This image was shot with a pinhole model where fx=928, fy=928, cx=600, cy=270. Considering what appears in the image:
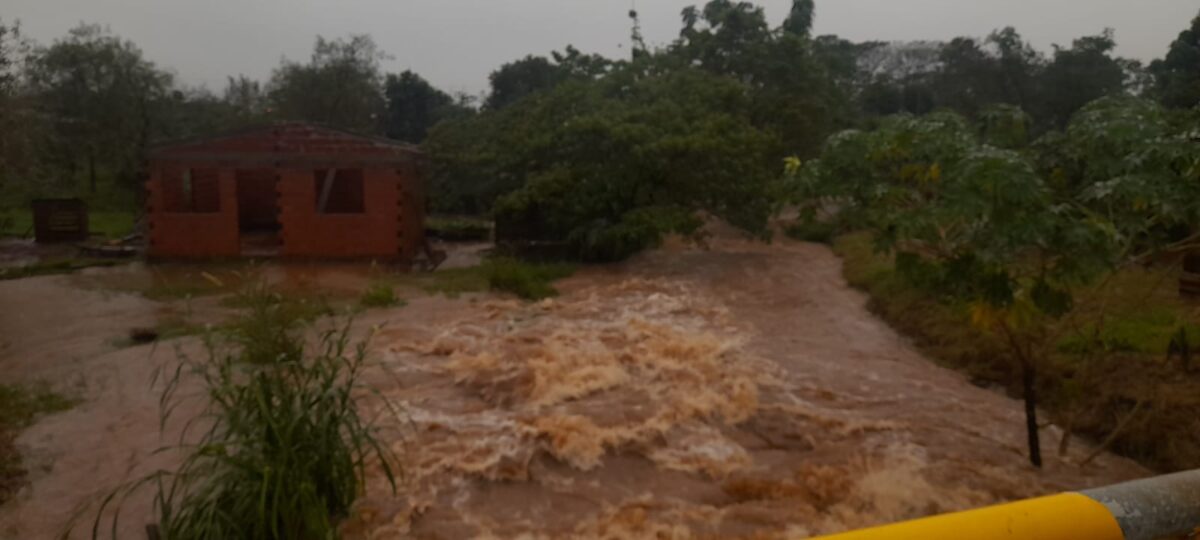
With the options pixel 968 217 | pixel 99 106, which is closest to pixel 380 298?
pixel 968 217

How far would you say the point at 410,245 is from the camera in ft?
56.7

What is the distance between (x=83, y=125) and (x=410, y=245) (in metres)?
13.2

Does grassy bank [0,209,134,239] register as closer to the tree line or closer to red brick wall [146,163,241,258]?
the tree line

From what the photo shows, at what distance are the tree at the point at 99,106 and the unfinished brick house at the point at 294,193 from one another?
8.66 m

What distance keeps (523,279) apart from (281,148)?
19.4ft

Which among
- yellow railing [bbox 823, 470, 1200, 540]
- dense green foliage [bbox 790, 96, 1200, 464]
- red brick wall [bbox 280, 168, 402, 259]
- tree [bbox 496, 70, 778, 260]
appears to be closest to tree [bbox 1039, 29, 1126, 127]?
tree [bbox 496, 70, 778, 260]

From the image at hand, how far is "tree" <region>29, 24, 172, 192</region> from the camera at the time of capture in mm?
24516

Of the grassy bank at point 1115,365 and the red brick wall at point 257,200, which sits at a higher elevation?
the red brick wall at point 257,200

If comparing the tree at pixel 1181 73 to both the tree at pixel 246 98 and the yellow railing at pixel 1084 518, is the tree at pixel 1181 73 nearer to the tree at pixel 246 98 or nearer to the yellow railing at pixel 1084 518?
the yellow railing at pixel 1084 518

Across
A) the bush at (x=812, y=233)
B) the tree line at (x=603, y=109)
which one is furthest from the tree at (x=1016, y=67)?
the bush at (x=812, y=233)

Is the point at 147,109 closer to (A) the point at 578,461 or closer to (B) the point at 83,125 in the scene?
(B) the point at 83,125

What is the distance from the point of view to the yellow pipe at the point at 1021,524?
129cm

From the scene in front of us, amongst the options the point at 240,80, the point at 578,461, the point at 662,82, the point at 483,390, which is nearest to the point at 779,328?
the point at 483,390

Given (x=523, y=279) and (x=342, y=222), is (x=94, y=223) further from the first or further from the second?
(x=523, y=279)
